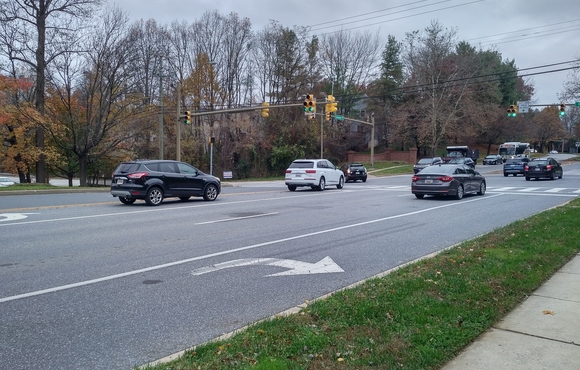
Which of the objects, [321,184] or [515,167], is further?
[515,167]

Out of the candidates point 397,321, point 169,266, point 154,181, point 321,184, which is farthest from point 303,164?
point 397,321

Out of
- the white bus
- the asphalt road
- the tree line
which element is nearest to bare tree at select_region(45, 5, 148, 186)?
the tree line

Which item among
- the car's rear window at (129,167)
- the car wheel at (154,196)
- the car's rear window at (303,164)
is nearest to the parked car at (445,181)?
the car's rear window at (303,164)

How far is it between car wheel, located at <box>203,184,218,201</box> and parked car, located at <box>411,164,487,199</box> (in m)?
8.41

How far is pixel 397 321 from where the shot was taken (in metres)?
4.89

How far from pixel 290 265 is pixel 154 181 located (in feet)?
35.8

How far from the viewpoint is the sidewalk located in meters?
4.13

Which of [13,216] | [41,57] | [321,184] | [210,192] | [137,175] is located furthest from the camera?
[41,57]

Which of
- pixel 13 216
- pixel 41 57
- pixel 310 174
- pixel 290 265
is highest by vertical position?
pixel 41 57

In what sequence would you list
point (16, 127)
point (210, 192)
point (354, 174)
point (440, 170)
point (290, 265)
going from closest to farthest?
point (290, 265) → point (210, 192) → point (440, 170) → point (16, 127) → point (354, 174)

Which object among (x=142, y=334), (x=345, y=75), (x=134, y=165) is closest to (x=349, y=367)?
(x=142, y=334)

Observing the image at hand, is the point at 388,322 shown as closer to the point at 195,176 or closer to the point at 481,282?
the point at 481,282

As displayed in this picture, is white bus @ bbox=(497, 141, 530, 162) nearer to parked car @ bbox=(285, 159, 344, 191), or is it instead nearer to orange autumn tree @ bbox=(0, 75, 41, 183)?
parked car @ bbox=(285, 159, 344, 191)

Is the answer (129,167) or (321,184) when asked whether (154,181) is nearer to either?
(129,167)
